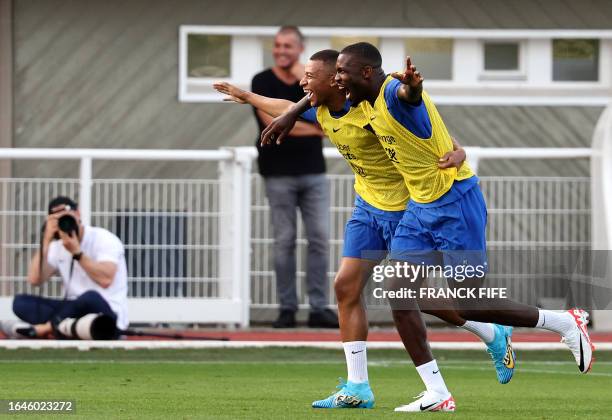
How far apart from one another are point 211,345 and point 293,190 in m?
1.94

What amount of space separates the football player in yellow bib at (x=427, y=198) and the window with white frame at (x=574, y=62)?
8.84m

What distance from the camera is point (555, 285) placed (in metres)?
15.7

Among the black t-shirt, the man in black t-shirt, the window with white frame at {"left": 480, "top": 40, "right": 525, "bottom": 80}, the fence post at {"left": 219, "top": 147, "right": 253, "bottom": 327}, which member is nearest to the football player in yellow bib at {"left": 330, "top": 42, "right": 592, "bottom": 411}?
the man in black t-shirt

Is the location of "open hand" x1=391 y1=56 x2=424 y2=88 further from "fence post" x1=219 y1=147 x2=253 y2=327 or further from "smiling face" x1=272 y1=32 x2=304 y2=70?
"fence post" x1=219 y1=147 x2=253 y2=327

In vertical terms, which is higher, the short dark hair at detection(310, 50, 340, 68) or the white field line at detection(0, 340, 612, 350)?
the short dark hair at detection(310, 50, 340, 68)

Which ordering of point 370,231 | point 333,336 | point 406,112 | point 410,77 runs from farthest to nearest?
point 333,336 → point 370,231 → point 406,112 → point 410,77

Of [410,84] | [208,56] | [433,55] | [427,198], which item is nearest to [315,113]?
[427,198]

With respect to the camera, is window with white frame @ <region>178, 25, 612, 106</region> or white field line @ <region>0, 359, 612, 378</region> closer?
white field line @ <region>0, 359, 612, 378</region>

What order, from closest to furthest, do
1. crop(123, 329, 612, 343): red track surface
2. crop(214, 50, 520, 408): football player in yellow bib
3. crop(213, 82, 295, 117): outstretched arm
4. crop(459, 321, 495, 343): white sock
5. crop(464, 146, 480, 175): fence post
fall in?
crop(214, 50, 520, 408): football player in yellow bib < crop(459, 321, 495, 343): white sock < crop(213, 82, 295, 117): outstretched arm < crop(123, 329, 612, 343): red track surface < crop(464, 146, 480, 175): fence post

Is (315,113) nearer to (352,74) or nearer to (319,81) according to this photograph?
(319,81)

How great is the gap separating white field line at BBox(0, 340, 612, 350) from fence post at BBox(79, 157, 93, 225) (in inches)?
67.0

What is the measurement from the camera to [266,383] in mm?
10281

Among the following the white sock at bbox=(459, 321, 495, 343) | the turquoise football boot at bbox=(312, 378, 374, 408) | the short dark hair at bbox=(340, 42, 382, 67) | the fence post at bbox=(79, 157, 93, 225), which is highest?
the short dark hair at bbox=(340, 42, 382, 67)

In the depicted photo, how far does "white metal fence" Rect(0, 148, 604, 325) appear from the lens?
14.7m
